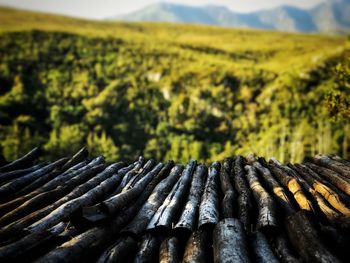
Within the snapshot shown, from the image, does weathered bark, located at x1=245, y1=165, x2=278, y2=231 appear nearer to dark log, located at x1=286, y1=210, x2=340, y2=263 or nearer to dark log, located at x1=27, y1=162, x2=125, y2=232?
dark log, located at x1=286, y1=210, x2=340, y2=263

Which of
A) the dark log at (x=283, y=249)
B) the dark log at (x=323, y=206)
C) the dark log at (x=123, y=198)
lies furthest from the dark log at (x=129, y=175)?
the dark log at (x=323, y=206)

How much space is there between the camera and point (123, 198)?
5918 mm

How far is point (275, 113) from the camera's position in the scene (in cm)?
11612

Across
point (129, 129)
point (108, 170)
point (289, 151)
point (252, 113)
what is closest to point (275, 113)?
point (252, 113)

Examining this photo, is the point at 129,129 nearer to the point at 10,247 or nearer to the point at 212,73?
the point at 212,73

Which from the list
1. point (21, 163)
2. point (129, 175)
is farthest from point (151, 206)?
point (21, 163)

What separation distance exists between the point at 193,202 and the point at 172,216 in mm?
801

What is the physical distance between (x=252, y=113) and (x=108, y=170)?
119 metres

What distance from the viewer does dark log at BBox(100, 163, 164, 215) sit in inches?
206

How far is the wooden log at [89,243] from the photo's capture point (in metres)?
4.03

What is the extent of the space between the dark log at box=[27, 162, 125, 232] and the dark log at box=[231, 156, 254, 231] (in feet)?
8.64

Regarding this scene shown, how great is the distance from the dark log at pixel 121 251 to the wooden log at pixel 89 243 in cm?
15

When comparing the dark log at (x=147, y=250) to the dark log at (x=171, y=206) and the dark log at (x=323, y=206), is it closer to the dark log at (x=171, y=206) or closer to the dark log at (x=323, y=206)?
the dark log at (x=171, y=206)

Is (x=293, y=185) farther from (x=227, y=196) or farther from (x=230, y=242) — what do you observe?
(x=230, y=242)
